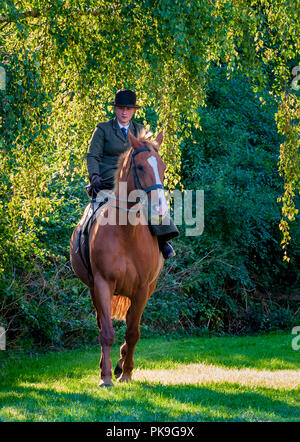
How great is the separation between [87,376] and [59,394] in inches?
59.1

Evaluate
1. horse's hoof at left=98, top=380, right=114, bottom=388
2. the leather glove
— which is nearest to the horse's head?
the leather glove

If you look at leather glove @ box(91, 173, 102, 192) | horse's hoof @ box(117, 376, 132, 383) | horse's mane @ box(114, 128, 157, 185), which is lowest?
horse's hoof @ box(117, 376, 132, 383)

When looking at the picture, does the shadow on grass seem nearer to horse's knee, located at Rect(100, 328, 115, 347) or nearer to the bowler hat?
horse's knee, located at Rect(100, 328, 115, 347)

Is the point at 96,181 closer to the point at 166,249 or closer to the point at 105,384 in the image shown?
the point at 166,249

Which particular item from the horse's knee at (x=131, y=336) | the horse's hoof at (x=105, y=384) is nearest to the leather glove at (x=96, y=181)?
the horse's knee at (x=131, y=336)

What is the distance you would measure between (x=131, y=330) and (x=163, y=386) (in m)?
0.71

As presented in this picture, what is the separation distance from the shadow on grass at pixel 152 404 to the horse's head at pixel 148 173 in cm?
170

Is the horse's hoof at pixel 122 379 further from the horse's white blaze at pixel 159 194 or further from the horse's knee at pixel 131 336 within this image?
the horse's white blaze at pixel 159 194

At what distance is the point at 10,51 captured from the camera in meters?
7.25

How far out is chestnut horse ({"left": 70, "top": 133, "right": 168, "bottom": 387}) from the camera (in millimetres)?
6504

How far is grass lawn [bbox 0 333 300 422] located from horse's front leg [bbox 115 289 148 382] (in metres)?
0.17

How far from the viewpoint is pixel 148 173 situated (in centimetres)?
632

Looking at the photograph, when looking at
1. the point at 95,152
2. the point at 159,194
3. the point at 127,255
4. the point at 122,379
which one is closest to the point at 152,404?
the point at 122,379

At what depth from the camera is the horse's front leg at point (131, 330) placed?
718cm
